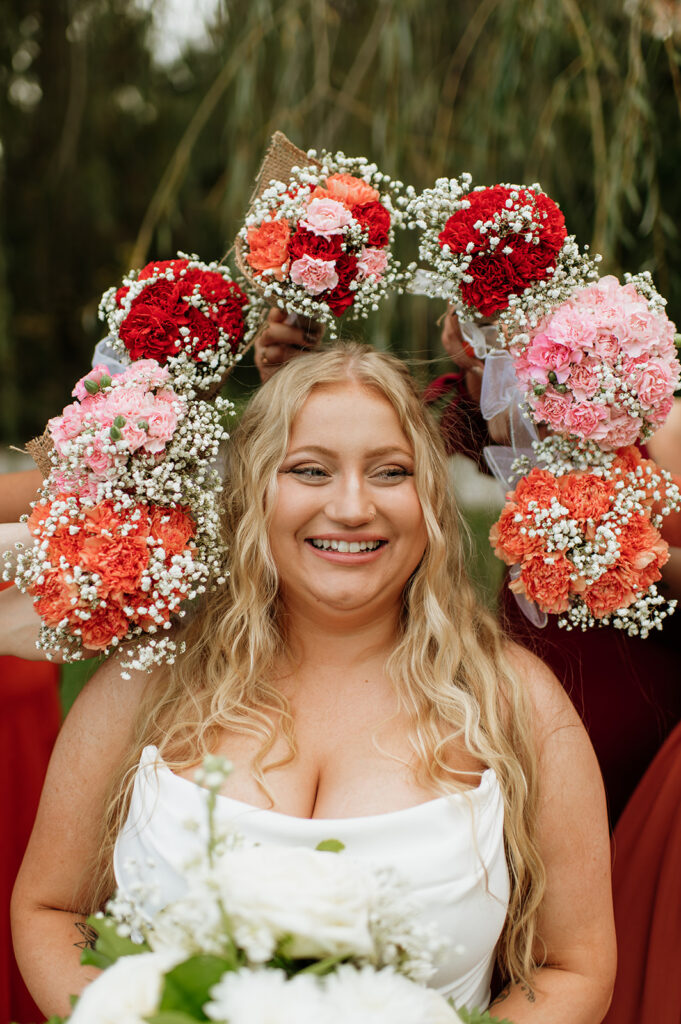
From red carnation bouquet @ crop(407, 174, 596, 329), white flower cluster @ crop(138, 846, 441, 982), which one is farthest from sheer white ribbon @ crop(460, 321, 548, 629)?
white flower cluster @ crop(138, 846, 441, 982)

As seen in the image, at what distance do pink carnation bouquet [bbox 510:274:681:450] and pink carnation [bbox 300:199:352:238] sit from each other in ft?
1.43

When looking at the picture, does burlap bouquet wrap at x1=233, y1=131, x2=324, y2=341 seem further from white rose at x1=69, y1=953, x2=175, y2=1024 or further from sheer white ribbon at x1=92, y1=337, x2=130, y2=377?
white rose at x1=69, y1=953, x2=175, y2=1024

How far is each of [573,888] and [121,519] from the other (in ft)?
3.72

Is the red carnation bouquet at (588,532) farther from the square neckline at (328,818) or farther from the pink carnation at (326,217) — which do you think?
the pink carnation at (326,217)

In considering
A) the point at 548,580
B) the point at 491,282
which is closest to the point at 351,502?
the point at 548,580

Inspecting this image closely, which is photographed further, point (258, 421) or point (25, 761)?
point (25, 761)

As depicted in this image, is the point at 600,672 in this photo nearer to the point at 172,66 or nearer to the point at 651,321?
the point at 651,321

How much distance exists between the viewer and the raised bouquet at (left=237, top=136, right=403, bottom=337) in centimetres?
208

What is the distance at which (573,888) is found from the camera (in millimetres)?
1923

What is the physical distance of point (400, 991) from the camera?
1104 millimetres

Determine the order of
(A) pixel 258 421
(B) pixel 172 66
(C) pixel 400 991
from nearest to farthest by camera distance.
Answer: (C) pixel 400 991, (A) pixel 258 421, (B) pixel 172 66

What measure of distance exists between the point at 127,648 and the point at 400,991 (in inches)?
45.0

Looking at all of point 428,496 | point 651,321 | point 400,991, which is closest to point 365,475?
point 428,496

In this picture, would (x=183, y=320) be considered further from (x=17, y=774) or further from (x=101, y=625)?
(x=17, y=774)
